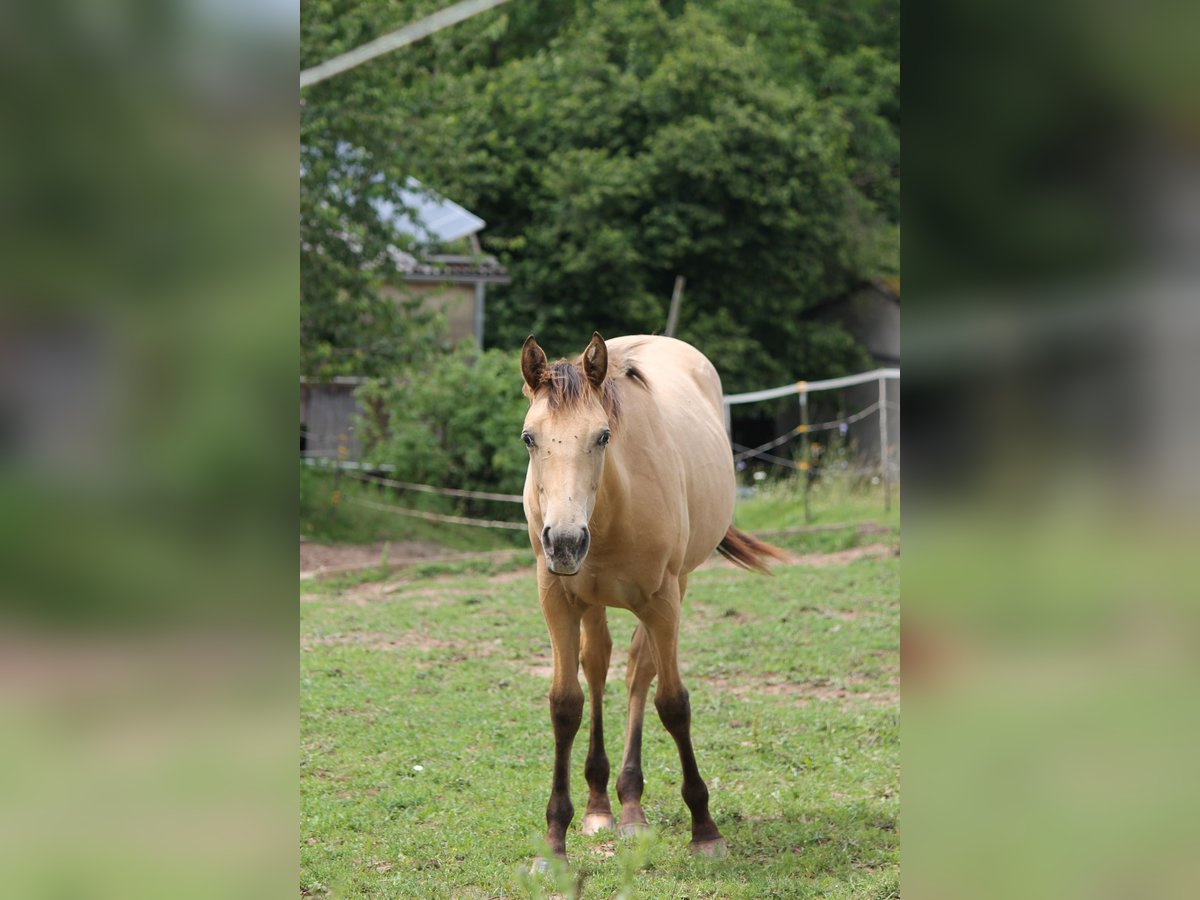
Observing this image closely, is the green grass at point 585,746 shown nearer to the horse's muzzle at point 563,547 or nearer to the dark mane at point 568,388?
the horse's muzzle at point 563,547

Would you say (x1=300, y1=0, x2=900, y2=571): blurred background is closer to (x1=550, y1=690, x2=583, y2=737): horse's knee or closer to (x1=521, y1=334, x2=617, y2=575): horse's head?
(x1=550, y1=690, x2=583, y2=737): horse's knee

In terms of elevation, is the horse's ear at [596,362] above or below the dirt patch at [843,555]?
above

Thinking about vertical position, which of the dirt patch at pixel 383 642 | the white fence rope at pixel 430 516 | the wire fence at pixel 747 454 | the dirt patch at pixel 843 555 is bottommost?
the dirt patch at pixel 383 642

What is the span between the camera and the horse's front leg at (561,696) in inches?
160

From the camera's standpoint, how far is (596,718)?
4.67 m

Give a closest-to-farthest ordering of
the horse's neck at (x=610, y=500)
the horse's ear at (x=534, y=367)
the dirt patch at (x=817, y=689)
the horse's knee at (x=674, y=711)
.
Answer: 1. the horse's ear at (x=534, y=367)
2. the horse's neck at (x=610, y=500)
3. the horse's knee at (x=674, y=711)
4. the dirt patch at (x=817, y=689)

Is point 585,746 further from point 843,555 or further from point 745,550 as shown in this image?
point 843,555

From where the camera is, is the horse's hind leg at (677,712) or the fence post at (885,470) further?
the fence post at (885,470)

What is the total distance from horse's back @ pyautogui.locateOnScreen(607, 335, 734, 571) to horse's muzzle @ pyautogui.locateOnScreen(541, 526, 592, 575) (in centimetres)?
84

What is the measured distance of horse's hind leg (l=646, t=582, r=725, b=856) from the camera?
4203 mm

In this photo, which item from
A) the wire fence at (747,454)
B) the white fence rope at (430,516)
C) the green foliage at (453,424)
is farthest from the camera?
the green foliage at (453,424)

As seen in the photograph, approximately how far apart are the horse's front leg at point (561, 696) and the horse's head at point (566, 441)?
1.49 ft
